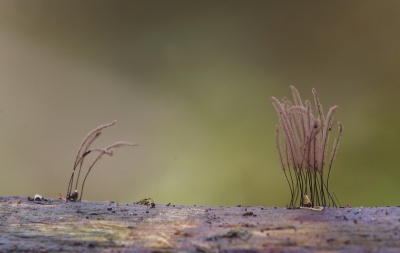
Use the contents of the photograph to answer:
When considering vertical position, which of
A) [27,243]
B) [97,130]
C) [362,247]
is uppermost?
[97,130]

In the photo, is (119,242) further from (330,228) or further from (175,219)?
(330,228)

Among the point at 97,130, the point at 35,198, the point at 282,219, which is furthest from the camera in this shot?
the point at 97,130

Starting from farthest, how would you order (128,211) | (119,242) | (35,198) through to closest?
1. (35,198)
2. (128,211)
3. (119,242)

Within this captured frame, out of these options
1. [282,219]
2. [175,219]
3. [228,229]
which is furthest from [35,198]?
[282,219]

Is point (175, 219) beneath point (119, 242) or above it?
above

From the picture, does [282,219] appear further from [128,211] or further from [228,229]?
[128,211]

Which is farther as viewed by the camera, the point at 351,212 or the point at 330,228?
the point at 351,212
